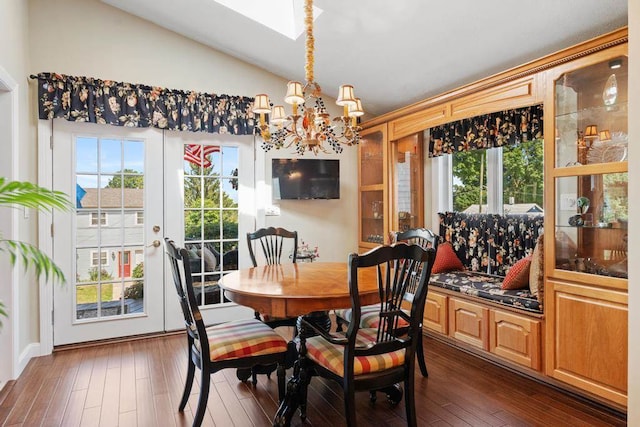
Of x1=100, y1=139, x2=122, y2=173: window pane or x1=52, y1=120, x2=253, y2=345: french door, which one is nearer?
x1=52, y1=120, x2=253, y2=345: french door

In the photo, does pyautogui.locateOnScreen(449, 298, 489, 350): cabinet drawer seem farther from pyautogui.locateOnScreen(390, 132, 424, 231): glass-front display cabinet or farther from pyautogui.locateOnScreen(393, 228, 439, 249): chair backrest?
pyautogui.locateOnScreen(390, 132, 424, 231): glass-front display cabinet

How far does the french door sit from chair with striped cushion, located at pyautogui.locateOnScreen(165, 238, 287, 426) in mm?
1755

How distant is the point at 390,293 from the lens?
82.4 inches

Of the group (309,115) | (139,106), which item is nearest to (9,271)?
(139,106)

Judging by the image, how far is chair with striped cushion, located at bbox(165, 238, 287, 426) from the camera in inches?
83.4

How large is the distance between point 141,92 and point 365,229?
280cm

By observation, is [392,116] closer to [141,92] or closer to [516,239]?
[516,239]

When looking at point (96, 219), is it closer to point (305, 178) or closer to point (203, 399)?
point (305, 178)

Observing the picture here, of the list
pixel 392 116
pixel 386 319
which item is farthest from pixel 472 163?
pixel 386 319

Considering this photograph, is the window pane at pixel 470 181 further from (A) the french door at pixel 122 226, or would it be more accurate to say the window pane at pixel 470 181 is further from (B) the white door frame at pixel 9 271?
(B) the white door frame at pixel 9 271

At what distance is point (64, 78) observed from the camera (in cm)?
352

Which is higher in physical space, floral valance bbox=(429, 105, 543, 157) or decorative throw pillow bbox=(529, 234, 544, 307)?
floral valance bbox=(429, 105, 543, 157)

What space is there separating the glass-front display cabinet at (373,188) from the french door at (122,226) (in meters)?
1.74
